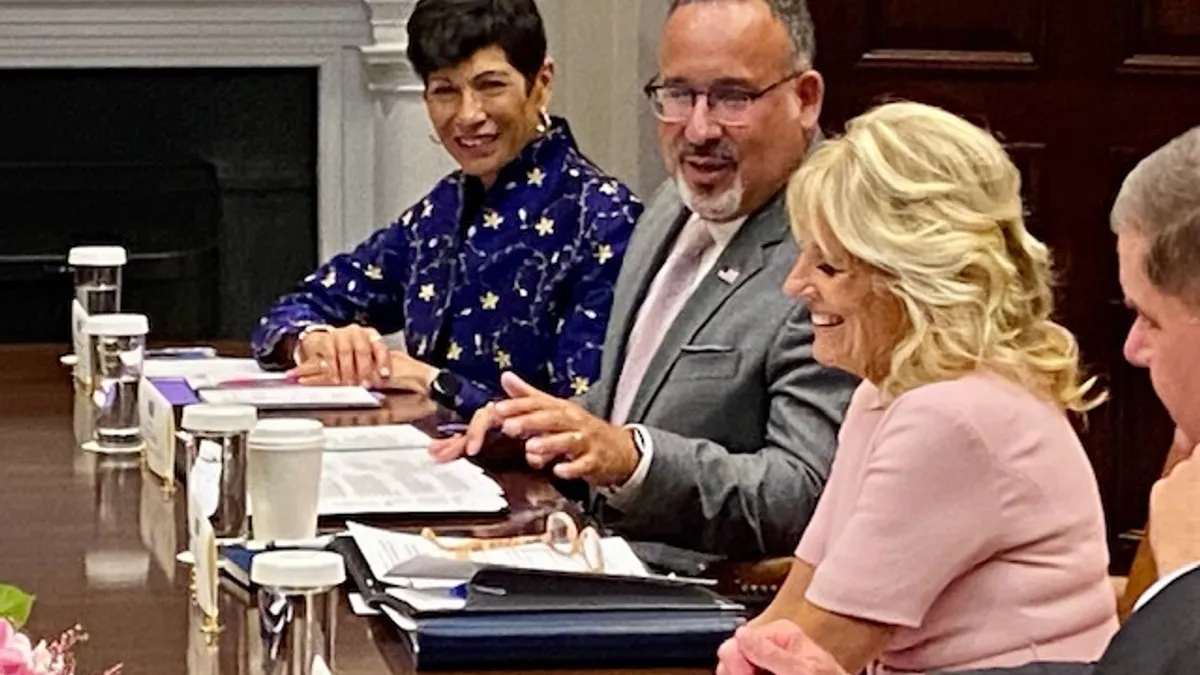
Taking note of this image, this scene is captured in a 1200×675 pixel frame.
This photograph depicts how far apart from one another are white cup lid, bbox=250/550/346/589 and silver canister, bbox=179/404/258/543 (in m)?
0.46

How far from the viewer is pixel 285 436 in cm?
190

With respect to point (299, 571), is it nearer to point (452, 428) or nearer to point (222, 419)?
point (222, 419)

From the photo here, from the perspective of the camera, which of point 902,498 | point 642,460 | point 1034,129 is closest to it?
point 902,498

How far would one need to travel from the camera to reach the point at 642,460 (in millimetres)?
2131

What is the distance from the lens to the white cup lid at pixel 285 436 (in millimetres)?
1898

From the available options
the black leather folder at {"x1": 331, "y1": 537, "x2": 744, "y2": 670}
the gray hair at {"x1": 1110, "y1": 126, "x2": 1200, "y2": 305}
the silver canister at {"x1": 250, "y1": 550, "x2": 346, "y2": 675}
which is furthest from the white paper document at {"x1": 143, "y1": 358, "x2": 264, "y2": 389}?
the gray hair at {"x1": 1110, "y1": 126, "x2": 1200, "y2": 305}

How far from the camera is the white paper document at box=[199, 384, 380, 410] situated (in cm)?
264

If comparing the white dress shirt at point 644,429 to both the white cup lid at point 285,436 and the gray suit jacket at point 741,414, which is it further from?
the white cup lid at point 285,436

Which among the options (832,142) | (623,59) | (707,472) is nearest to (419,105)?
(623,59)

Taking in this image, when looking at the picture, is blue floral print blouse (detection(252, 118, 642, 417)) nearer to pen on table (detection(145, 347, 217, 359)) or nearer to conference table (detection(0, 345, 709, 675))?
pen on table (detection(145, 347, 217, 359))

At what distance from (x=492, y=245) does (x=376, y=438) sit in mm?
618

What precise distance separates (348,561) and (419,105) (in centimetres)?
280

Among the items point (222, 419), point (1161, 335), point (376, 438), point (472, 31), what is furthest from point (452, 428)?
point (1161, 335)

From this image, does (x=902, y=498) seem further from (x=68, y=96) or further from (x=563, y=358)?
(x=68, y=96)
